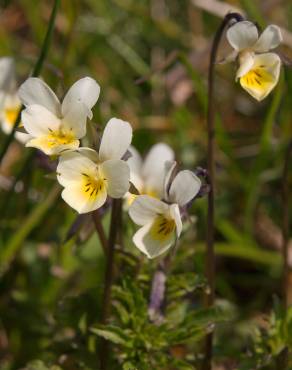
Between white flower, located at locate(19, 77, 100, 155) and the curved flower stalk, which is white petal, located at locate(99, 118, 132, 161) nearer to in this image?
white flower, located at locate(19, 77, 100, 155)

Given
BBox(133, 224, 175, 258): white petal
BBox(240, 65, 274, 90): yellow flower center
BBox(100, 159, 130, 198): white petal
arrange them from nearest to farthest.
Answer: BBox(100, 159, 130, 198): white petal → BBox(133, 224, 175, 258): white petal → BBox(240, 65, 274, 90): yellow flower center

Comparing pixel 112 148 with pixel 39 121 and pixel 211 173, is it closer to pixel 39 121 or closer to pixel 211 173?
pixel 39 121

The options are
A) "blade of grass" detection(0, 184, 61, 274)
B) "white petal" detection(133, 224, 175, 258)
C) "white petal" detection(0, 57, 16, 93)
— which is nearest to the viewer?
"white petal" detection(133, 224, 175, 258)

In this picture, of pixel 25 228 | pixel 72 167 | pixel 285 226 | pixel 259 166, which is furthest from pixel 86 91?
pixel 259 166

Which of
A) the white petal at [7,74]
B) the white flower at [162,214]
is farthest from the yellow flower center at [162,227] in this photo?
the white petal at [7,74]

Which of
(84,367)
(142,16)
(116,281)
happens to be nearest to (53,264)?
(116,281)

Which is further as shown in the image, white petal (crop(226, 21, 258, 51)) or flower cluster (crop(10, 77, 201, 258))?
white petal (crop(226, 21, 258, 51))

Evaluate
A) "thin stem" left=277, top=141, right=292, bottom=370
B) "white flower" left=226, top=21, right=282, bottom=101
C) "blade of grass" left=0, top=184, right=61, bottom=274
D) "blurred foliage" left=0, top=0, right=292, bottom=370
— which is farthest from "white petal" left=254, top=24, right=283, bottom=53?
"blade of grass" left=0, top=184, right=61, bottom=274
